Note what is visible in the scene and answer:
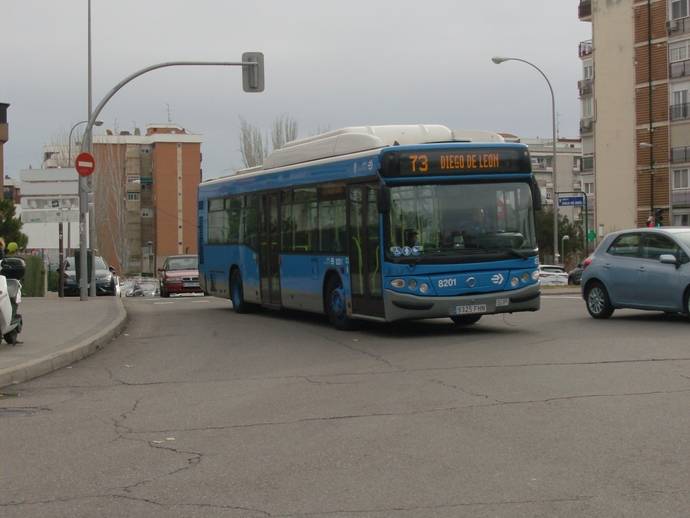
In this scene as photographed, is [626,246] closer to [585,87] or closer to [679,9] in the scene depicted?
[679,9]

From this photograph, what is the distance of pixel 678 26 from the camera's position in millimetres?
67688

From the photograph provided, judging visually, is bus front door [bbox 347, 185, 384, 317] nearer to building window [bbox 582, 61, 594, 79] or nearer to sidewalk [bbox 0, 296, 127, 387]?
sidewalk [bbox 0, 296, 127, 387]

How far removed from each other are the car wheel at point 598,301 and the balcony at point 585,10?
202ft

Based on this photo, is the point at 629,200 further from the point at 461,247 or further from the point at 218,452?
the point at 218,452

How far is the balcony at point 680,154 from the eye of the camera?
67.4 metres

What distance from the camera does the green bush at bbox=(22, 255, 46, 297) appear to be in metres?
40.5

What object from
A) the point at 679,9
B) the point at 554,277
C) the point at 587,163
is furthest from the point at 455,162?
the point at 587,163

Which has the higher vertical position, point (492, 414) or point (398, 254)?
point (398, 254)

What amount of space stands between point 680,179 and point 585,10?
16.4 m

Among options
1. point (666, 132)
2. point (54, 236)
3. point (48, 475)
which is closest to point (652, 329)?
point (48, 475)

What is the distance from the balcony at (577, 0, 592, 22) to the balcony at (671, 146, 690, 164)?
14.0 m

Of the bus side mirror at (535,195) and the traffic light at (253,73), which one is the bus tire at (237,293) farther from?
the bus side mirror at (535,195)

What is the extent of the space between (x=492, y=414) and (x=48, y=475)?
371 cm

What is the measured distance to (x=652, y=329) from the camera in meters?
16.8
